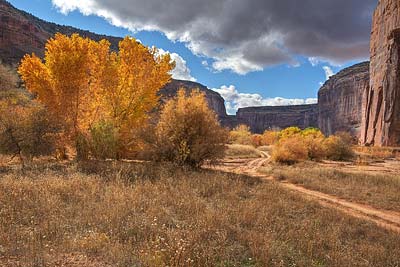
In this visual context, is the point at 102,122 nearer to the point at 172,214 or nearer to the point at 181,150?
the point at 181,150

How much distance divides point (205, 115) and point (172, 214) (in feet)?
32.2

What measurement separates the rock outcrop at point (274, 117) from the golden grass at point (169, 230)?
160160 millimetres

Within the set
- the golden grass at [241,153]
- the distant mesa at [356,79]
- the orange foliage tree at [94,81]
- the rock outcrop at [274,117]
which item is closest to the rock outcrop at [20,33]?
the distant mesa at [356,79]

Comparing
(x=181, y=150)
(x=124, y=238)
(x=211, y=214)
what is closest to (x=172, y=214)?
(x=211, y=214)

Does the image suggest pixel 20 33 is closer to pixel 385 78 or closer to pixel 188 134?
pixel 188 134

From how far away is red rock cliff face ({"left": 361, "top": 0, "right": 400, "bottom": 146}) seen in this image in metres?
46.6

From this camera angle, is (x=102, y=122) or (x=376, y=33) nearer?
(x=102, y=122)

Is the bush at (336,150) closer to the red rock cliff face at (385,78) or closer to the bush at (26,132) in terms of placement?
the red rock cliff face at (385,78)

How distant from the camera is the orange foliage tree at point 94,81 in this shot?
55.5 ft

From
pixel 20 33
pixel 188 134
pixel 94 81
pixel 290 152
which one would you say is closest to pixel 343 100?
pixel 290 152

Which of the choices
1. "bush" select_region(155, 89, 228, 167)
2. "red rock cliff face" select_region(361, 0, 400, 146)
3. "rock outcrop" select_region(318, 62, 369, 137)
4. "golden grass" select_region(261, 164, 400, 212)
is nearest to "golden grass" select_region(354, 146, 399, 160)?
"red rock cliff face" select_region(361, 0, 400, 146)

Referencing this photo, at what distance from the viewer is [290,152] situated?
26.7 m

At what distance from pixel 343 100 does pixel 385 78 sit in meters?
74.8

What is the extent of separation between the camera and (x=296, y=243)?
6.22m
